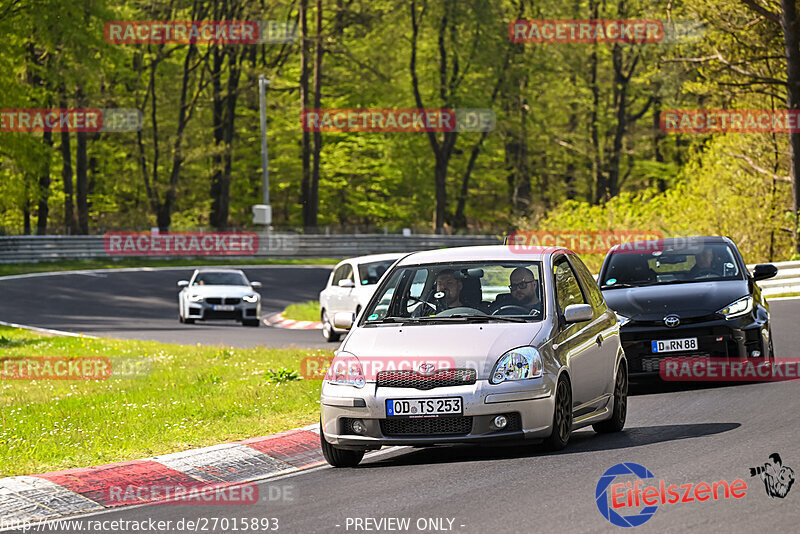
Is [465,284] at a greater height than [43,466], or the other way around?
[465,284]

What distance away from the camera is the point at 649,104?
73250mm

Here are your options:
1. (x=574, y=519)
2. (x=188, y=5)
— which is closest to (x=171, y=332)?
(x=574, y=519)

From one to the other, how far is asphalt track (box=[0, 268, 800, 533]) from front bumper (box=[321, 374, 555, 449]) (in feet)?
0.76

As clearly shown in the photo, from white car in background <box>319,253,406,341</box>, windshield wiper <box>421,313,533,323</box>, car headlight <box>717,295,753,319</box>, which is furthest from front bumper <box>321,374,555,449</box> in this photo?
white car in background <box>319,253,406,341</box>

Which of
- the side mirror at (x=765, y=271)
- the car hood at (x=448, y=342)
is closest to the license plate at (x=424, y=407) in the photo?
the car hood at (x=448, y=342)

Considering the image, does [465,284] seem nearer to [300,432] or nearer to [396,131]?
[300,432]

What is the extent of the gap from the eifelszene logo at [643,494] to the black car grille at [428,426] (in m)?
1.21

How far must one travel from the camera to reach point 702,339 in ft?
43.0

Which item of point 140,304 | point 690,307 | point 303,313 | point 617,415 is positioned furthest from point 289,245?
point 617,415

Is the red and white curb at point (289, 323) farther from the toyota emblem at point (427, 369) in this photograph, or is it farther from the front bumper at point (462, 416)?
the toyota emblem at point (427, 369)

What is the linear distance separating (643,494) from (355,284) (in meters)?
16.3

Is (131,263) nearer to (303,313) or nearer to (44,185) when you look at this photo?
(44,185)

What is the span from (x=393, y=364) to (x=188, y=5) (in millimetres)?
58544

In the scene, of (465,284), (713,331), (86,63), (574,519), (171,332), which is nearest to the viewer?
(574,519)
